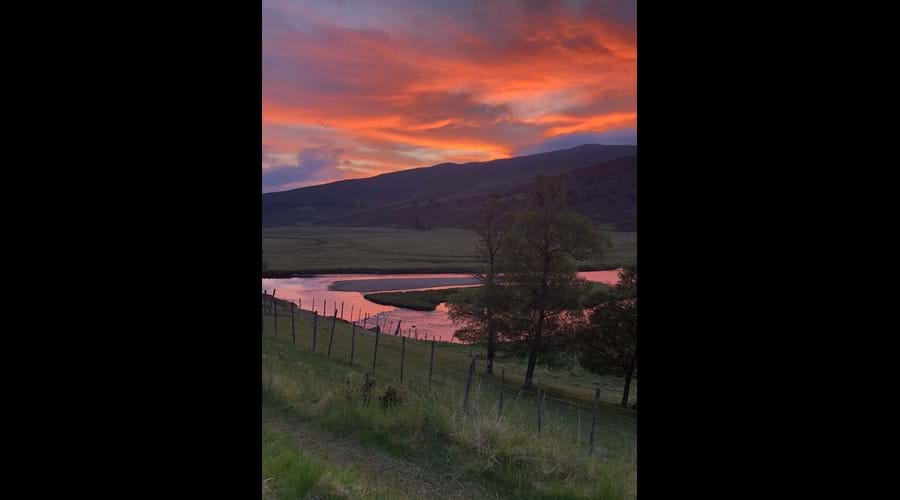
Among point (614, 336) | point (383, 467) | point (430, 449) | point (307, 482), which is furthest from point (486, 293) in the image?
point (307, 482)

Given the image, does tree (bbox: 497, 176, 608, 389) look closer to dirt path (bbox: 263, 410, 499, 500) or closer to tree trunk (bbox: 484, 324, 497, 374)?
tree trunk (bbox: 484, 324, 497, 374)

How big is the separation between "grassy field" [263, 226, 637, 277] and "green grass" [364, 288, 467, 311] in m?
4.11

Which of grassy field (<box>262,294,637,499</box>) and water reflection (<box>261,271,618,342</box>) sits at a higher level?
grassy field (<box>262,294,637,499</box>)

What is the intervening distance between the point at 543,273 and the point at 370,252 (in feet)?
214

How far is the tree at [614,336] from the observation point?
21.3m

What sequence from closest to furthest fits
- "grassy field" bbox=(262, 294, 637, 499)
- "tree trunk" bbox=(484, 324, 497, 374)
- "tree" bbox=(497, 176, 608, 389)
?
"grassy field" bbox=(262, 294, 637, 499), "tree" bbox=(497, 176, 608, 389), "tree trunk" bbox=(484, 324, 497, 374)

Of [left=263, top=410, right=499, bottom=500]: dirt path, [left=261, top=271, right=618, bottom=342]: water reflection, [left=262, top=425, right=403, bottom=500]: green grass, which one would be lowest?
[left=261, top=271, right=618, bottom=342]: water reflection

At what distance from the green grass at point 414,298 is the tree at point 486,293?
24483 mm

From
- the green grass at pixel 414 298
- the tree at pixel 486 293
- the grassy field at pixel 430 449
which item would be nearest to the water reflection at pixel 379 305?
the green grass at pixel 414 298

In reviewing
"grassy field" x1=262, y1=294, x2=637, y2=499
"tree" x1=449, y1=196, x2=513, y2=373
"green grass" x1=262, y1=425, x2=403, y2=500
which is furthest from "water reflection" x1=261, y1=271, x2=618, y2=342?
"green grass" x1=262, y1=425, x2=403, y2=500

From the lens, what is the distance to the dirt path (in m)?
5.17

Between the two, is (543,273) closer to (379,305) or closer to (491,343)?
(491,343)

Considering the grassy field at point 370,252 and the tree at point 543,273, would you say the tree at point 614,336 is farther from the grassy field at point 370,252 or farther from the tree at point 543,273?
the grassy field at point 370,252
